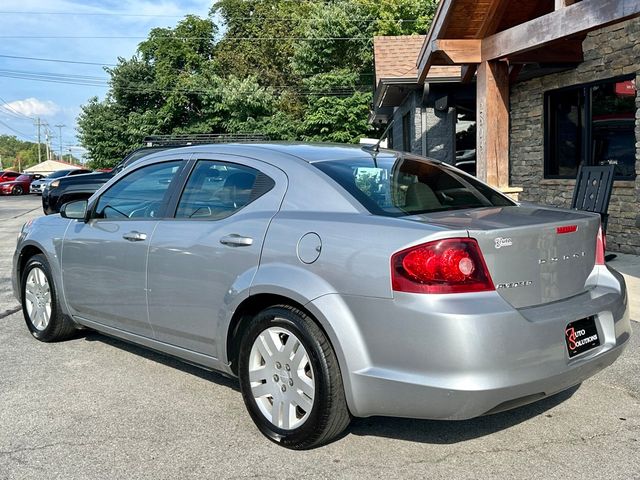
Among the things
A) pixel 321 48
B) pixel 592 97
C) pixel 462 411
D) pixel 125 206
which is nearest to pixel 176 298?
pixel 125 206

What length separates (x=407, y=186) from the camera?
12.3 ft

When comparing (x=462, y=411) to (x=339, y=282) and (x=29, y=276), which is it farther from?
(x=29, y=276)

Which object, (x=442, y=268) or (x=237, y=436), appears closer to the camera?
(x=442, y=268)

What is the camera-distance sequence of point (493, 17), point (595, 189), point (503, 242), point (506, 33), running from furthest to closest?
1. point (493, 17)
2. point (506, 33)
3. point (595, 189)
4. point (503, 242)

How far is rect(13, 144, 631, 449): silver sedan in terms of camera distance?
294 cm

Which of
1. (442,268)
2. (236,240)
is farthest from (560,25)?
(442,268)

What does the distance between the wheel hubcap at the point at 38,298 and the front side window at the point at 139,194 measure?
922 millimetres

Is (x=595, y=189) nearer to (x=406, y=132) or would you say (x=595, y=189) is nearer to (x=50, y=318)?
(x=50, y=318)

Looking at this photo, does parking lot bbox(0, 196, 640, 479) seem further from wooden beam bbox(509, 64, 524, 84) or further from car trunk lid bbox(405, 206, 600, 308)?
wooden beam bbox(509, 64, 524, 84)

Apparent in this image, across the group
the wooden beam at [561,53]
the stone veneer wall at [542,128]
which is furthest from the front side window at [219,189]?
the wooden beam at [561,53]

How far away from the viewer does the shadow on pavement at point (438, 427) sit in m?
3.53

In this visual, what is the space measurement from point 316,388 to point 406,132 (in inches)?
590

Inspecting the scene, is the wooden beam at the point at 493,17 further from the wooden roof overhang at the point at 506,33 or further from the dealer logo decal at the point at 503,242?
the dealer logo decal at the point at 503,242

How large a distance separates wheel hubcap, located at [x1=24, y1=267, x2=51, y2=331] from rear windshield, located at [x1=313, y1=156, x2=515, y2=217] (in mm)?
2878
